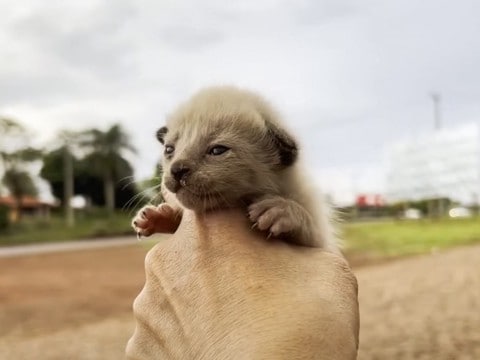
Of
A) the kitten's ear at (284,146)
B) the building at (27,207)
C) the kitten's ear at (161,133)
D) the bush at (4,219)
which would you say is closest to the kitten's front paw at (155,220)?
the kitten's ear at (161,133)

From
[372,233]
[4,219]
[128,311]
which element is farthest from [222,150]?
[4,219]

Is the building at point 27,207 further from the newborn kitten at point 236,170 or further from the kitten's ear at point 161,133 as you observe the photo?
the newborn kitten at point 236,170

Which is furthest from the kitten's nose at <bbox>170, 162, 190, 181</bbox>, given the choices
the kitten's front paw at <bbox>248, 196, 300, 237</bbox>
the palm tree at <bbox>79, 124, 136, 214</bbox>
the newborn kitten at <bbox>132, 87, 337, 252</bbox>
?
the palm tree at <bbox>79, 124, 136, 214</bbox>

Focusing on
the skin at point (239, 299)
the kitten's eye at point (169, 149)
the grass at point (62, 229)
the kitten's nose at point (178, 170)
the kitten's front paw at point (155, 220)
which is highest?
the kitten's eye at point (169, 149)

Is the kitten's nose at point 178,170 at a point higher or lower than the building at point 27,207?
higher

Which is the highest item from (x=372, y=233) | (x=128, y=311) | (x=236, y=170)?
(x=236, y=170)

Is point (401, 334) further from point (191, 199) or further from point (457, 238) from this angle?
point (457, 238)

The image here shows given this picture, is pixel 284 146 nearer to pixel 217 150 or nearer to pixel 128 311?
pixel 217 150
